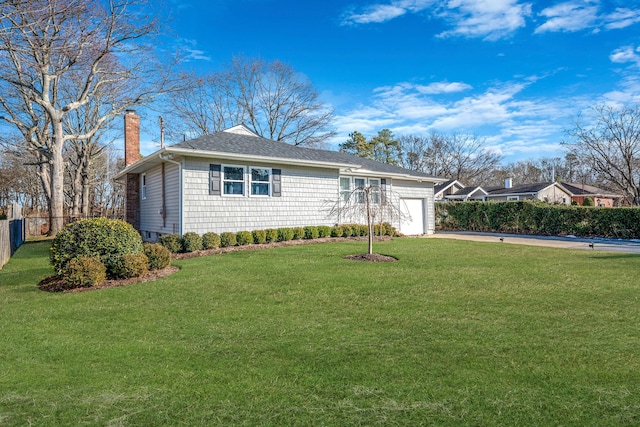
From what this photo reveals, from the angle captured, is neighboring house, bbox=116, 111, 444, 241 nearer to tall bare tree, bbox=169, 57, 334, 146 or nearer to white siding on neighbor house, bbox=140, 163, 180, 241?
white siding on neighbor house, bbox=140, 163, 180, 241

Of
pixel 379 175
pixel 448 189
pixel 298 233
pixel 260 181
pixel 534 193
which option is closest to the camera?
pixel 260 181

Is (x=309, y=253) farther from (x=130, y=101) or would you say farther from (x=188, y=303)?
(x=130, y=101)

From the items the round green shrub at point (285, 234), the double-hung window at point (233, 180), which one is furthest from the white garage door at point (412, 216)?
the double-hung window at point (233, 180)

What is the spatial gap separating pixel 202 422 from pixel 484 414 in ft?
6.40

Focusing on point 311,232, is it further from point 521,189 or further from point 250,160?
point 521,189

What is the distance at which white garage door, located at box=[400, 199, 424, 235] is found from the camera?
737 inches

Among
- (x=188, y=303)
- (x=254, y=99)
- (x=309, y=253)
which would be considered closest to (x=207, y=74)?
(x=254, y=99)

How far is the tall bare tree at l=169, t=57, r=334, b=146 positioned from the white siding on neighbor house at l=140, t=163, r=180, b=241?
16838 millimetres

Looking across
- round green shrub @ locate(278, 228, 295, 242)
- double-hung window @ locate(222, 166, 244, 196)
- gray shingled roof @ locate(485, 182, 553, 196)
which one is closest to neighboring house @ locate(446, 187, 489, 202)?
gray shingled roof @ locate(485, 182, 553, 196)

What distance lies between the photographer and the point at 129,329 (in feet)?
15.0

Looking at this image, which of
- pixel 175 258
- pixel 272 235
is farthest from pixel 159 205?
pixel 272 235

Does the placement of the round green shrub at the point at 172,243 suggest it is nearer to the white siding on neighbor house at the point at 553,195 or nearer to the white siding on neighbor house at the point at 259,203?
the white siding on neighbor house at the point at 259,203

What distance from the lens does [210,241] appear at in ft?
37.9

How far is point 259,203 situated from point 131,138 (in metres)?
8.36
